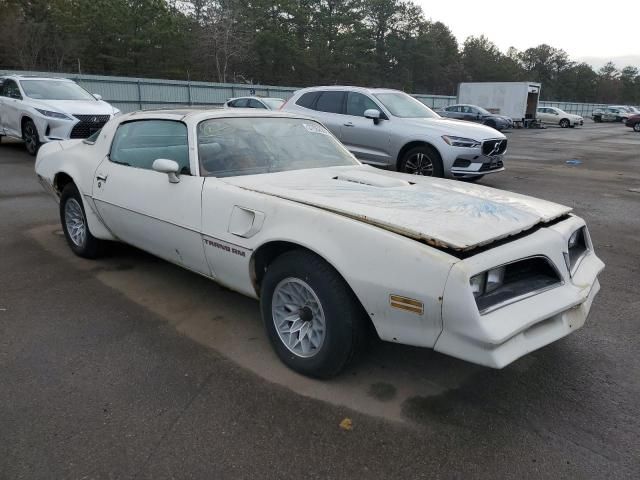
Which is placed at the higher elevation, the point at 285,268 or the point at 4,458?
the point at 285,268

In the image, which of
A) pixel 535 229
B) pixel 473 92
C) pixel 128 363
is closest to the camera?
pixel 535 229

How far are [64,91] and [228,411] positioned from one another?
11090 millimetres

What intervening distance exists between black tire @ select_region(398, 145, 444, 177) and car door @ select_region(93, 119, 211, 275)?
5322 millimetres

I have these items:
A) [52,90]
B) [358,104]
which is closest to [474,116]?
[358,104]

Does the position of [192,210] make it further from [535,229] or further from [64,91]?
[64,91]

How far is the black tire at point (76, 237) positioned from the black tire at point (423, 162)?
17.8ft

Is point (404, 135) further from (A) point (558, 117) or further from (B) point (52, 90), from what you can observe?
(A) point (558, 117)

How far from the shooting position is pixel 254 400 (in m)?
2.72

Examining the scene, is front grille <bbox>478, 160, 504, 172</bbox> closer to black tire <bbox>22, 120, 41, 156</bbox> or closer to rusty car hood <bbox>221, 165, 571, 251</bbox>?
rusty car hood <bbox>221, 165, 571, 251</bbox>

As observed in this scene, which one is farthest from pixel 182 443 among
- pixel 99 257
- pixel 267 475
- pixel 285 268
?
pixel 99 257

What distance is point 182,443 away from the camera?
7.82ft

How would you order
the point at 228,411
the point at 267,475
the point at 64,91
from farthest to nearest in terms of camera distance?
the point at 64,91, the point at 228,411, the point at 267,475

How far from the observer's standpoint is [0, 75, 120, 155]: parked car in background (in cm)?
1032

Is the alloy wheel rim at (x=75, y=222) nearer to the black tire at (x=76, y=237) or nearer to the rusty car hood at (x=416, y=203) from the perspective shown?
the black tire at (x=76, y=237)
